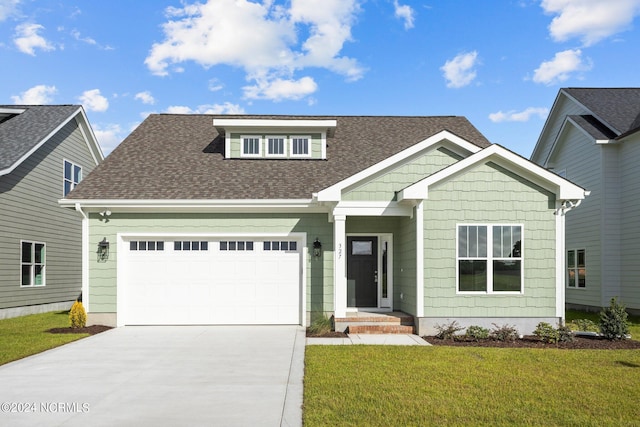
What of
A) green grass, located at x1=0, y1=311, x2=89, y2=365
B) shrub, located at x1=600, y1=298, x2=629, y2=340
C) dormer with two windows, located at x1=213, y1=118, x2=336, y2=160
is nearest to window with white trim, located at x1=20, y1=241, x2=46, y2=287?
green grass, located at x1=0, y1=311, x2=89, y2=365

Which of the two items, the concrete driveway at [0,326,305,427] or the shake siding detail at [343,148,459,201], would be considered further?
the shake siding detail at [343,148,459,201]

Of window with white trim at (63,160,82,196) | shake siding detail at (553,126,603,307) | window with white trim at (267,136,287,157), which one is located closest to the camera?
window with white trim at (267,136,287,157)

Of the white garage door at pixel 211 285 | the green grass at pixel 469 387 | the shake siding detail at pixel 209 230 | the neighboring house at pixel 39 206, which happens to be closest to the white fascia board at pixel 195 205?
the shake siding detail at pixel 209 230

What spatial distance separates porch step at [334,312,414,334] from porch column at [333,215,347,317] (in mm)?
234

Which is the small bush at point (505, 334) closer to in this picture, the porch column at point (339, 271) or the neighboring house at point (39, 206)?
the porch column at point (339, 271)

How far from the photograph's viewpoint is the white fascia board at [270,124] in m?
16.3

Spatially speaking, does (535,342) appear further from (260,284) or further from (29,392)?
(29,392)

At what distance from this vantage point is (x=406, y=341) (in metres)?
11.6

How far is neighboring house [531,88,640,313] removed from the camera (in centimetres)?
1769

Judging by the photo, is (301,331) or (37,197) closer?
(301,331)

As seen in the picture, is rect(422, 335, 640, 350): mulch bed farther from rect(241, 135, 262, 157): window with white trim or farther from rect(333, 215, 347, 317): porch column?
rect(241, 135, 262, 157): window with white trim

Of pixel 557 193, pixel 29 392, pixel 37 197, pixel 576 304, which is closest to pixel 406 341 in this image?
pixel 557 193

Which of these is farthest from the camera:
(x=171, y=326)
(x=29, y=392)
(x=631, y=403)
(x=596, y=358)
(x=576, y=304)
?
(x=576, y=304)

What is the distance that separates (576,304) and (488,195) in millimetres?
10157
